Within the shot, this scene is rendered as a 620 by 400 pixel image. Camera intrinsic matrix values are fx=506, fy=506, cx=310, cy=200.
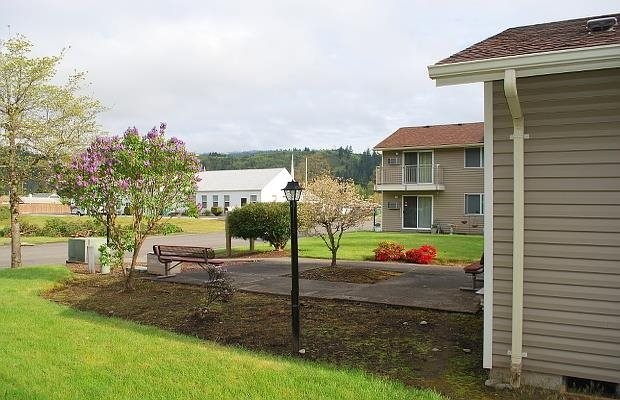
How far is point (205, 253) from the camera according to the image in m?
10.8

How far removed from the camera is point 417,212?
29.8m

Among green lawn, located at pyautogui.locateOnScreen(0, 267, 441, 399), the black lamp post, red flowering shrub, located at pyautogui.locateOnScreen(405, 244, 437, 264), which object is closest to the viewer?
green lawn, located at pyautogui.locateOnScreen(0, 267, 441, 399)

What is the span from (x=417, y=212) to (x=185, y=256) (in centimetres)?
2037

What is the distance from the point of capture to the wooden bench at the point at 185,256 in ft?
35.6

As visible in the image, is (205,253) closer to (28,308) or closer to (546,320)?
(28,308)

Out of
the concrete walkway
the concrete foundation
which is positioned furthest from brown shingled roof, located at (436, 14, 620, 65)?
the concrete walkway

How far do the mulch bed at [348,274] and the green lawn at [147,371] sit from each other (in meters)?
5.61

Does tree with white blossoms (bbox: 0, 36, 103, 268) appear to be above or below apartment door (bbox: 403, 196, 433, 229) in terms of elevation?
above

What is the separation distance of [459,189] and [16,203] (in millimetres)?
21917

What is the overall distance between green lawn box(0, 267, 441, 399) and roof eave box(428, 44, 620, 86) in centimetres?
291

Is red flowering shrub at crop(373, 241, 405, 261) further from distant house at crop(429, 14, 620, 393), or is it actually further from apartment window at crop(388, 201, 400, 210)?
apartment window at crop(388, 201, 400, 210)

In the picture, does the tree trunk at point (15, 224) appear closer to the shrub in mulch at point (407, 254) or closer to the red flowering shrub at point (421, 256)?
the shrub in mulch at point (407, 254)

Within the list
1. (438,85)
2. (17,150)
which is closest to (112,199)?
(17,150)

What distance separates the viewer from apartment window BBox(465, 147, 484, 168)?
2812 cm
